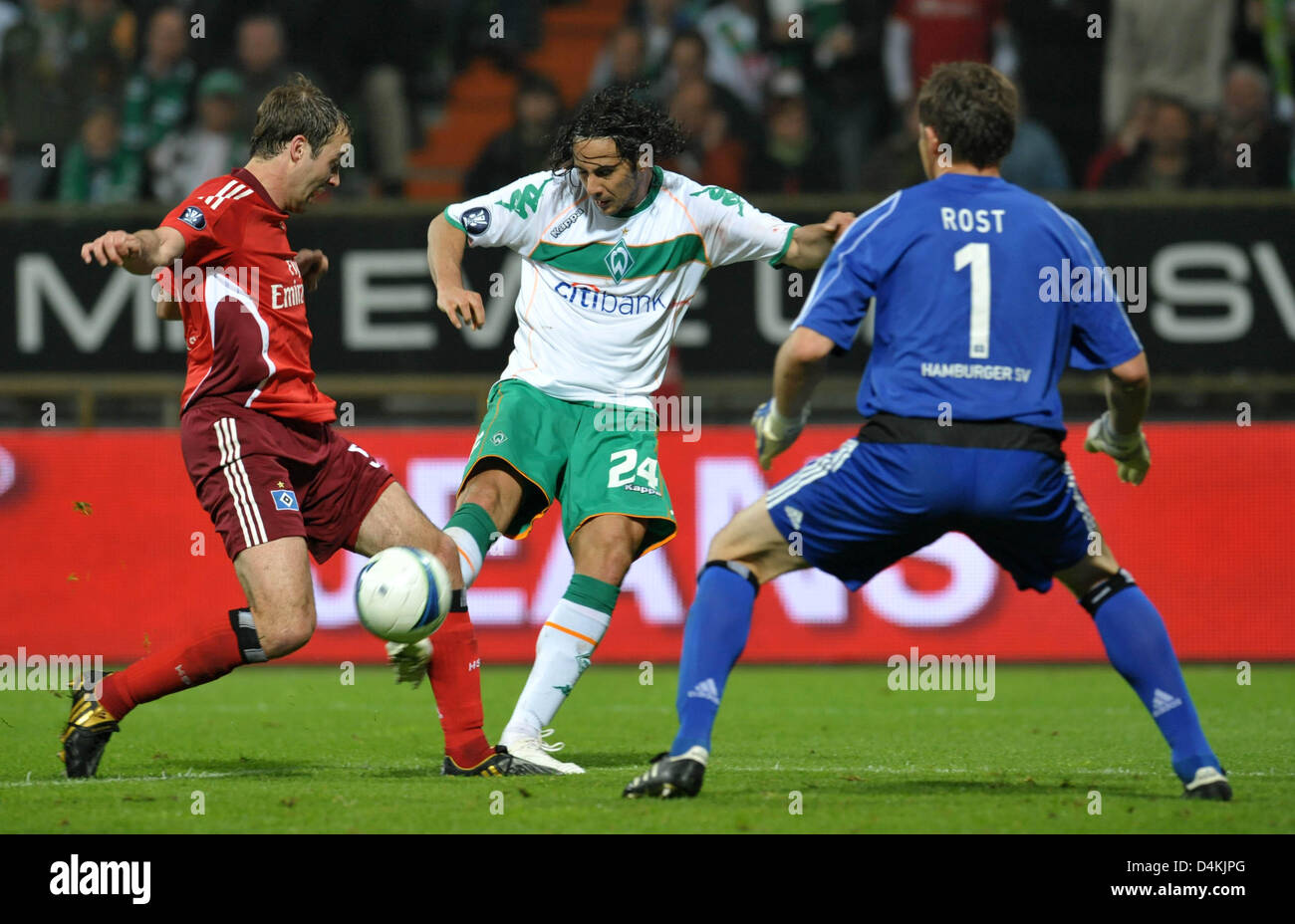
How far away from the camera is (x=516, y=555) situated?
35.1ft

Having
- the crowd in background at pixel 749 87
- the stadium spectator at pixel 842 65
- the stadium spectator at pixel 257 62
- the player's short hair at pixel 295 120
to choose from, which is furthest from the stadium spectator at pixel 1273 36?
the player's short hair at pixel 295 120

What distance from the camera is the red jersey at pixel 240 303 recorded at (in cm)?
605

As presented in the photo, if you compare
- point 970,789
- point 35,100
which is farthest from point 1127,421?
point 35,100

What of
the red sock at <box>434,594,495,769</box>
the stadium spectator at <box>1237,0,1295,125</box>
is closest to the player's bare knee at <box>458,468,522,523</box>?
the red sock at <box>434,594,495,769</box>

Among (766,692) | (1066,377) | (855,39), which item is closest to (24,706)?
(766,692)

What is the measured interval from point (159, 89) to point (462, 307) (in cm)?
810

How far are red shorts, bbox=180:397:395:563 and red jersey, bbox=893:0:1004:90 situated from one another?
7731 mm

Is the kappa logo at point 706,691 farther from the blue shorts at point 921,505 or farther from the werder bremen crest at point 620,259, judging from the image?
the werder bremen crest at point 620,259

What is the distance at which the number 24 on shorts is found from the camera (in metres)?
6.49

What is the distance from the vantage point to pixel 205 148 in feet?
42.2

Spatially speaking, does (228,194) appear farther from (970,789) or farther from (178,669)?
(970,789)

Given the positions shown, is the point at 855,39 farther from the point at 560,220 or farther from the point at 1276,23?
the point at 560,220

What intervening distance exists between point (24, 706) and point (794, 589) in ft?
14.6

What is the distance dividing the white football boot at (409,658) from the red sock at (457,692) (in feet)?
0.31
